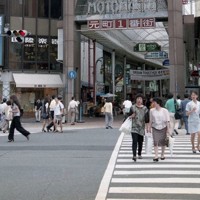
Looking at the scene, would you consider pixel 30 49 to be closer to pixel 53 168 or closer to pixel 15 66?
pixel 15 66

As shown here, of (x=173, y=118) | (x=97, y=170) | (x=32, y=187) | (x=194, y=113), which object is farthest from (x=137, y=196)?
(x=173, y=118)

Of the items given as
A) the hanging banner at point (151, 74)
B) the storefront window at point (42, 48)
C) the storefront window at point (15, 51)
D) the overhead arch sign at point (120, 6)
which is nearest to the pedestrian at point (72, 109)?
the overhead arch sign at point (120, 6)

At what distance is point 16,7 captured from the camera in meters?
38.8

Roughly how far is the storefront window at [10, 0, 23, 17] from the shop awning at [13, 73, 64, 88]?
516cm

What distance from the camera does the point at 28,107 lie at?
39688 millimetres

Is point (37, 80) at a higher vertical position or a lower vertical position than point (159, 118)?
higher

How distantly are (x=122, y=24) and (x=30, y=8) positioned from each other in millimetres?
11857

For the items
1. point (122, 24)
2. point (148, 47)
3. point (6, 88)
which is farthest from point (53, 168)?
point (6, 88)

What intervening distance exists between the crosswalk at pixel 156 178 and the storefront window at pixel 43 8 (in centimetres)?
Result: 2761

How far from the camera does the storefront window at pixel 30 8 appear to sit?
39.1 meters

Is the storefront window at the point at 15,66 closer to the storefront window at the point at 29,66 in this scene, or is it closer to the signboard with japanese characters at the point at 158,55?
the storefront window at the point at 29,66

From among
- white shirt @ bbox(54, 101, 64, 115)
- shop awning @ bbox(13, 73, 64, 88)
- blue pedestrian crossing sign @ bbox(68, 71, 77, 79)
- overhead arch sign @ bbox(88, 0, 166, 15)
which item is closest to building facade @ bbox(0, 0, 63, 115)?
shop awning @ bbox(13, 73, 64, 88)

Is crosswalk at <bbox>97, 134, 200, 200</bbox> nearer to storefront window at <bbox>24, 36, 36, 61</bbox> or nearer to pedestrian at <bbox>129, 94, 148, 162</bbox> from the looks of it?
pedestrian at <bbox>129, 94, 148, 162</bbox>

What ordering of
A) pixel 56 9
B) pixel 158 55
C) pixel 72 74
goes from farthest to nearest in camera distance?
pixel 56 9
pixel 158 55
pixel 72 74
